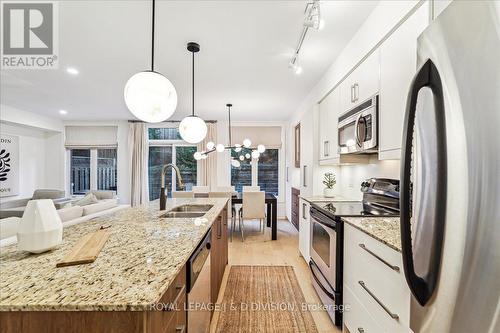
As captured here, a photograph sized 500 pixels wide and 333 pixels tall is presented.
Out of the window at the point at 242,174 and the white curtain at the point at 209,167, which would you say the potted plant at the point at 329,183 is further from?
the white curtain at the point at 209,167

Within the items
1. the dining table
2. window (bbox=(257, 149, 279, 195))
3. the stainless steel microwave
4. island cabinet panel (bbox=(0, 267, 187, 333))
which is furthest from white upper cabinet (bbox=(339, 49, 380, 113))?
window (bbox=(257, 149, 279, 195))

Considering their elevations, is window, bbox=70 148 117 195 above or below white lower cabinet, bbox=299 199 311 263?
above

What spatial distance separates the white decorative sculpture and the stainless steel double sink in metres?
0.97

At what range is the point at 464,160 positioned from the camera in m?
0.54

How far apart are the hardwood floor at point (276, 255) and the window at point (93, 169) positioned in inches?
156

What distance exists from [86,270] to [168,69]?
9.41ft

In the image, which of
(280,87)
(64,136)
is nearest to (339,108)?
(280,87)

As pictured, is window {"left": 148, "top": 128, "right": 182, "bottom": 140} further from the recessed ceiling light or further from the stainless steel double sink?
the stainless steel double sink

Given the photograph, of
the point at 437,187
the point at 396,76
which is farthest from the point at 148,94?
the point at 396,76

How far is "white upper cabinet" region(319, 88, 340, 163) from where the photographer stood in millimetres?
2832

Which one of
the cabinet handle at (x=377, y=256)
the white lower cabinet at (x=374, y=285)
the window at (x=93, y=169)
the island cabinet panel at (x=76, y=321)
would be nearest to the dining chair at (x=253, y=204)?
the white lower cabinet at (x=374, y=285)

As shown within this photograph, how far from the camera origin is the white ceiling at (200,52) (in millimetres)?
1980

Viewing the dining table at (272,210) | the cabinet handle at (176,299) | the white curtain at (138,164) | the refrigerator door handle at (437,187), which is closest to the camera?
the refrigerator door handle at (437,187)

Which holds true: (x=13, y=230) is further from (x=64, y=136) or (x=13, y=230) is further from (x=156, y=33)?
(x=64, y=136)
